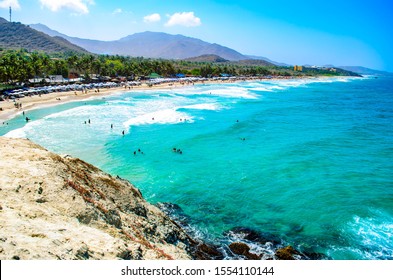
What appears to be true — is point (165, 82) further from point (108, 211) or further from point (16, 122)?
point (108, 211)

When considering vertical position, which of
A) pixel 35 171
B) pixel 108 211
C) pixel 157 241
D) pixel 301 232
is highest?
pixel 35 171

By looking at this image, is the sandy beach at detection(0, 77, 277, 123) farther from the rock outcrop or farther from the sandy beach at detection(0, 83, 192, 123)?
the rock outcrop

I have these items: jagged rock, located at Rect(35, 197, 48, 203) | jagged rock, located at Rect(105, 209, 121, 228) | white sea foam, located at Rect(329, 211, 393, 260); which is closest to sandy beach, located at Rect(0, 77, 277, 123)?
jagged rock, located at Rect(35, 197, 48, 203)

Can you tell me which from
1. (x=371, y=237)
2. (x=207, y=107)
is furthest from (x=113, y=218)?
(x=207, y=107)

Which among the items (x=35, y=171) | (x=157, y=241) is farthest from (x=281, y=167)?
(x=35, y=171)

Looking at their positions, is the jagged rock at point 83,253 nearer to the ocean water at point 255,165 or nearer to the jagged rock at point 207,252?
the jagged rock at point 207,252

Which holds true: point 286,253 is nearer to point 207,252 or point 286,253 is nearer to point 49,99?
point 207,252
